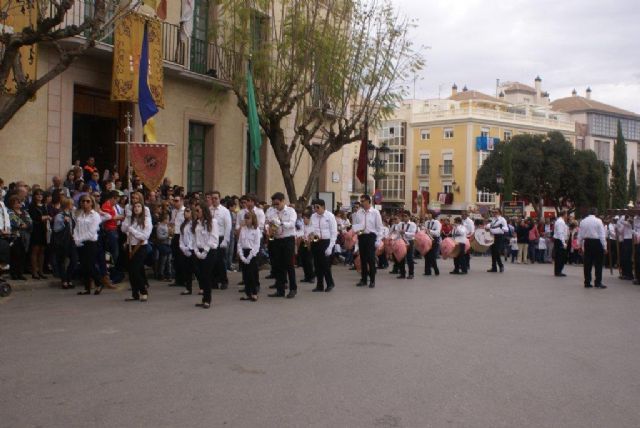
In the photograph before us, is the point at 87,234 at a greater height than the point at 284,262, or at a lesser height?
greater

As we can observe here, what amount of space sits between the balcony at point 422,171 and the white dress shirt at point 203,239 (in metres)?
68.3

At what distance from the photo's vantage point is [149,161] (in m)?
17.0

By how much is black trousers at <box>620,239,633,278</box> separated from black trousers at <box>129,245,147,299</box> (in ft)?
44.1

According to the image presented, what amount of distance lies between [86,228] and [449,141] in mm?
66726

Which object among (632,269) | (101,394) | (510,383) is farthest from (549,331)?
(632,269)

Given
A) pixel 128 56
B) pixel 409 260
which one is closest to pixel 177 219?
pixel 128 56

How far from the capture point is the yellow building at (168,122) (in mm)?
17875

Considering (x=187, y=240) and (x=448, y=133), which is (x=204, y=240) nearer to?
(x=187, y=240)

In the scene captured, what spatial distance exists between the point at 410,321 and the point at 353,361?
319cm

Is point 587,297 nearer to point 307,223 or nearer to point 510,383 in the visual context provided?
point 307,223

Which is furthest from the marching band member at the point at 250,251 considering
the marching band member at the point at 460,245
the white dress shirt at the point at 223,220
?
the marching band member at the point at 460,245

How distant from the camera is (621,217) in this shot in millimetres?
20422

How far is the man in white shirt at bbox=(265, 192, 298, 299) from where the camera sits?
13.9 meters

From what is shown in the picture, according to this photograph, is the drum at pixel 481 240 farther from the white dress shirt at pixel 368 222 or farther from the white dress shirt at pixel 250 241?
the white dress shirt at pixel 250 241
